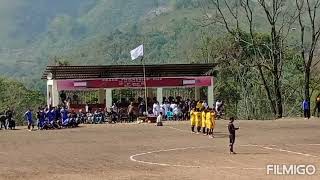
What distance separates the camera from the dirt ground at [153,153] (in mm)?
17312

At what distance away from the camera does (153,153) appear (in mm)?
22688

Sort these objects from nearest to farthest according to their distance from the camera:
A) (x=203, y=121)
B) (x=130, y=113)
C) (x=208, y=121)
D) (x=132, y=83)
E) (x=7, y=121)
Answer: (x=208, y=121), (x=203, y=121), (x=7, y=121), (x=130, y=113), (x=132, y=83)

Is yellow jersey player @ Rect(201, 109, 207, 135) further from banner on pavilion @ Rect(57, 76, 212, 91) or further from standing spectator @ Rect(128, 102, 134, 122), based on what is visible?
banner on pavilion @ Rect(57, 76, 212, 91)

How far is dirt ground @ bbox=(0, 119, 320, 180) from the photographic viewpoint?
56.8 feet

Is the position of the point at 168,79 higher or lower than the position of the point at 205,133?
higher

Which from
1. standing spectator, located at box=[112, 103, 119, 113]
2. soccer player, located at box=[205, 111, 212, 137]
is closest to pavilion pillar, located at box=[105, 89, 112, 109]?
standing spectator, located at box=[112, 103, 119, 113]

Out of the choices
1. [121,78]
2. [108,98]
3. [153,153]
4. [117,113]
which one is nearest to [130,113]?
[117,113]

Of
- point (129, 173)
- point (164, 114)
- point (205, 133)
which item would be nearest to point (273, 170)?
point (129, 173)

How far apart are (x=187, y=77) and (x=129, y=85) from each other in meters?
4.24

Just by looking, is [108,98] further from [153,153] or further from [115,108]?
[153,153]

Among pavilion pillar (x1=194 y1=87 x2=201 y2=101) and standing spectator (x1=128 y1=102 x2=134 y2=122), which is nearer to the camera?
standing spectator (x1=128 y1=102 x2=134 y2=122)

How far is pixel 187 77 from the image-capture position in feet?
148

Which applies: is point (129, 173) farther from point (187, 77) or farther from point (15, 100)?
point (15, 100)

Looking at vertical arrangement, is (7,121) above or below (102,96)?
below
